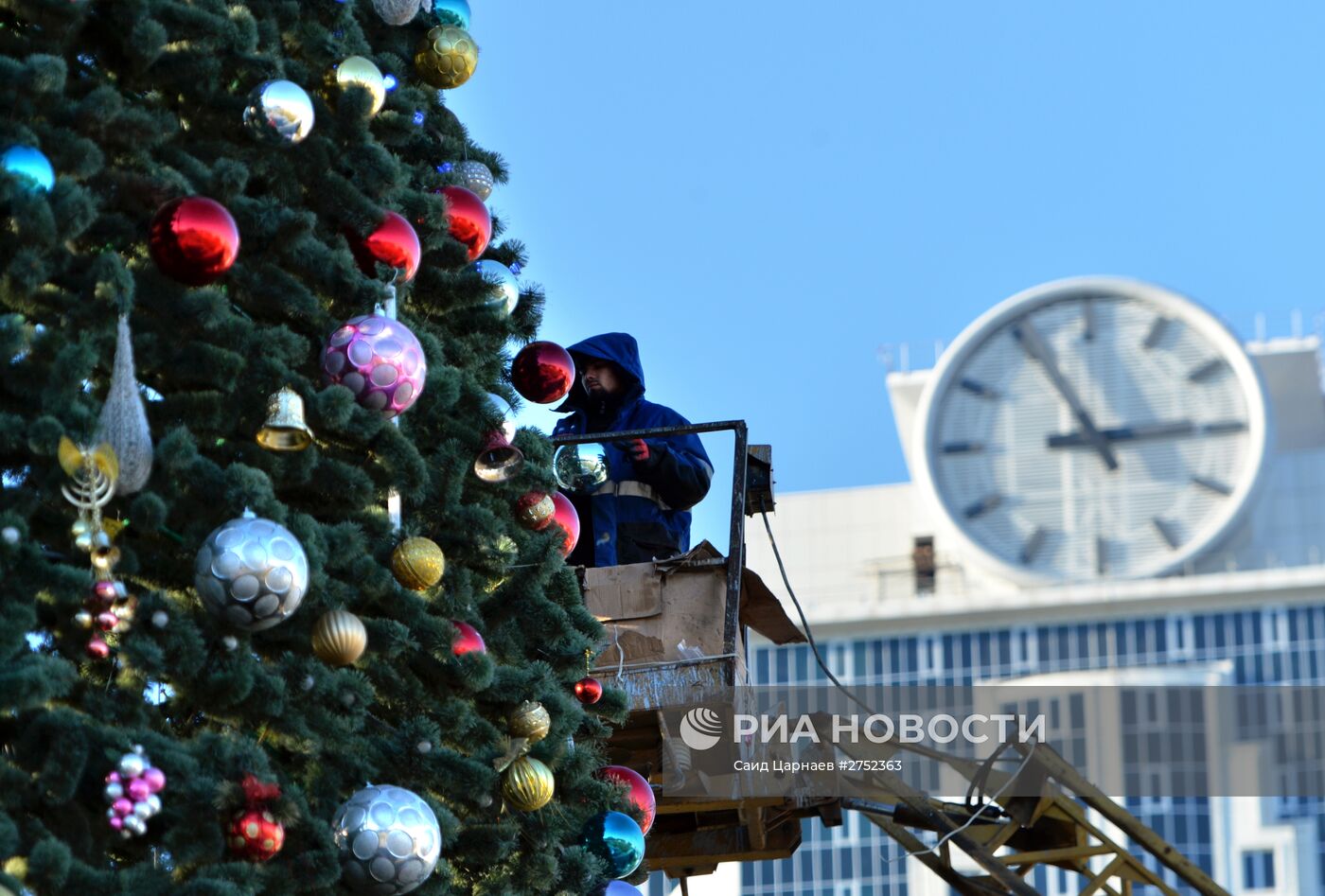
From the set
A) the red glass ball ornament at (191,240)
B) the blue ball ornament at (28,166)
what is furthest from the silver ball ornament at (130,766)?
the blue ball ornament at (28,166)

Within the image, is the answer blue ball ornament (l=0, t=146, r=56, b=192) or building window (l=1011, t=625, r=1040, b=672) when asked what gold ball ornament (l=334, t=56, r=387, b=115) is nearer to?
blue ball ornament (l=0, t=146, r=56, b=192)

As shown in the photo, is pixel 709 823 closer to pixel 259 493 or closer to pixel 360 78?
pixel 360 78

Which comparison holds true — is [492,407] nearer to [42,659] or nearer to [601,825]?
[601,825]

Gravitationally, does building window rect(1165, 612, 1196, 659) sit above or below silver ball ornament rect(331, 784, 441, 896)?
above

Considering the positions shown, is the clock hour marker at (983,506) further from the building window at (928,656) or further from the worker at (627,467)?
the worker at (627,467)

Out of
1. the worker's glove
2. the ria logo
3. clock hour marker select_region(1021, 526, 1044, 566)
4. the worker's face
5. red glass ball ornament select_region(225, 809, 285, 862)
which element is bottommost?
red glass ball ornament select_region(225, 809, 285, 862)

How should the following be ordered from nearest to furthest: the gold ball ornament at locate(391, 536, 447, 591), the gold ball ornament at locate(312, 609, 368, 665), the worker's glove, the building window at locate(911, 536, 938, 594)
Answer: the gold ball ornament at locate(312, 609, 368, 665) → the gold ball ornament at locate(391, 536, 447, 591) → the worker's glove → the building window at locate(911, 536, 938, 594)

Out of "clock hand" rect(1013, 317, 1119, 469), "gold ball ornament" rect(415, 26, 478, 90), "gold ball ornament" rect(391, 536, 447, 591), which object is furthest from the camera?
"clock hand" rect(1013, 317, 1119, 469)

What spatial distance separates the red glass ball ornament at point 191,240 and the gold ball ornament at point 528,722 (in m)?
1.74

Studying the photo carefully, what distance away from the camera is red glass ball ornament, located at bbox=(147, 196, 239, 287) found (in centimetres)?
614

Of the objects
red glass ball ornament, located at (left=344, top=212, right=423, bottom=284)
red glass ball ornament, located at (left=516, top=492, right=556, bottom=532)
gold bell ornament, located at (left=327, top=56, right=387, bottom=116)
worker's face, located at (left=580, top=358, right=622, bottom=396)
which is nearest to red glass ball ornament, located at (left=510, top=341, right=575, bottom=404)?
red glass ball ornament, located at (left=516, top=492, right=556, bottom=532)

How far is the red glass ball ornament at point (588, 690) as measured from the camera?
7.96 meters

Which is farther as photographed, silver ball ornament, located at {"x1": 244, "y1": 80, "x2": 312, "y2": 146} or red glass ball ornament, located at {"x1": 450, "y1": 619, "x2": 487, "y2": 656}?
red glass ball ornament, located at {"x1": 450, "y1": 619, "x2": 487, "y2": 656}

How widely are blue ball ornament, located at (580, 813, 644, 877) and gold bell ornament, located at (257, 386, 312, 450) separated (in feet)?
6.07
